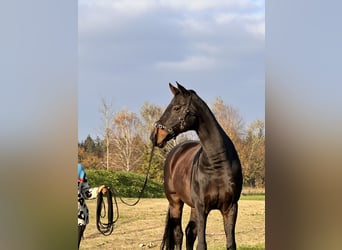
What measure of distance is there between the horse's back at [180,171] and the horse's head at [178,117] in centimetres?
40

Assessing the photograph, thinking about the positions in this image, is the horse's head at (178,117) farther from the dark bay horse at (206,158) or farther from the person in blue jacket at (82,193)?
the person in blue jacket at (82,193)

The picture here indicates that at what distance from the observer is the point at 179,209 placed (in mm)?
3129

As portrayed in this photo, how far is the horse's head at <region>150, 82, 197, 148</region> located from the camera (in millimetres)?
2529

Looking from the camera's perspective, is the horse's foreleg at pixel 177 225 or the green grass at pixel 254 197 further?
the green grass at pixel 254 197

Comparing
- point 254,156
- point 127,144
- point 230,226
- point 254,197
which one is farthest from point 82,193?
point 254,156

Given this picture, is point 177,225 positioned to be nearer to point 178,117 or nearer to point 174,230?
point 174,230

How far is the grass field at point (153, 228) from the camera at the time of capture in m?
3.51

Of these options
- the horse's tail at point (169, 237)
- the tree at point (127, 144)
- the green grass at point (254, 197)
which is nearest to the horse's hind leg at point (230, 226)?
the horse's tail at point (169, 237)

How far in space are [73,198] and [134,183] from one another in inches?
87.7

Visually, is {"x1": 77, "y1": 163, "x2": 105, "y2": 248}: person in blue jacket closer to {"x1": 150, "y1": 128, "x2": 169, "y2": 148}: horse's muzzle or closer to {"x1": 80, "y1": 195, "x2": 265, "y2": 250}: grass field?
{"x1": 80, "y1": 195, "x2": 265, "y2": 250}: grass field

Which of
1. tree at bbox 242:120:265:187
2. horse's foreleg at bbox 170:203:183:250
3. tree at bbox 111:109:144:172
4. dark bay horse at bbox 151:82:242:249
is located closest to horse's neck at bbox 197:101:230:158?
dark bay horse at bbox 151:82:242:249

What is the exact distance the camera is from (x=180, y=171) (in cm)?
297

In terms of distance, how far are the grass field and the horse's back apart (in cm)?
50

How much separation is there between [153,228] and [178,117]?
143 cm
